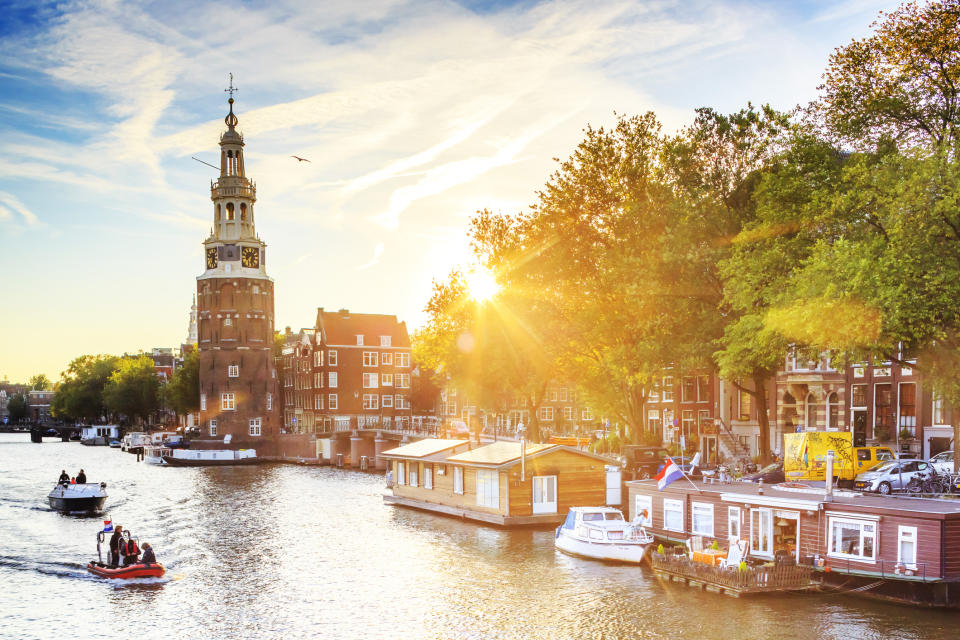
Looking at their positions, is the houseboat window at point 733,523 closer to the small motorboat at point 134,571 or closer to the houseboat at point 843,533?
the houseboat at point 843,533

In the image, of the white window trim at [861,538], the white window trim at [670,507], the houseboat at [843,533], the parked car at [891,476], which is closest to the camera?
the houseboat at [843,533]

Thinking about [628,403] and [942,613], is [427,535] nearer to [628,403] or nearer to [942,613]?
[628,403]

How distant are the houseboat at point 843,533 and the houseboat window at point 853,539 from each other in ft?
0.12

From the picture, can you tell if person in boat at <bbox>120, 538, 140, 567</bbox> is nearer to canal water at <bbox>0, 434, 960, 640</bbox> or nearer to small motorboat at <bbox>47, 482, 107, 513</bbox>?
canal water at <bbox>0, 434, 960, 640</bbox>

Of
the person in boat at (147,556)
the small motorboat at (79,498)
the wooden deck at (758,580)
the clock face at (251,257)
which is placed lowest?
the small motorboat at (79,498)

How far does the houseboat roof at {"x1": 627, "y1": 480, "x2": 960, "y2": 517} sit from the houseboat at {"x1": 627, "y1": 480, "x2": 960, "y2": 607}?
0.04 m

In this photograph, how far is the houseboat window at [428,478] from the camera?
61.4 meters

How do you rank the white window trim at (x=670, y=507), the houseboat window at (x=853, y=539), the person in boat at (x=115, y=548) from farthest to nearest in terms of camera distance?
the white window trim at (x=670, y=507), the person in boat at (x=115, y=548), the houseboat window at (x=853, y=539)

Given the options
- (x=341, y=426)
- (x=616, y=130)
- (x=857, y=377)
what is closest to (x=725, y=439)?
(x=857, y=377)

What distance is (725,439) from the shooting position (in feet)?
233

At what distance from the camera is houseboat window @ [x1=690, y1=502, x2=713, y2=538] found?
130 feet

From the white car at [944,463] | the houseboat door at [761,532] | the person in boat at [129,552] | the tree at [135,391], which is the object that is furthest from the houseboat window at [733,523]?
the tree at [135,391]

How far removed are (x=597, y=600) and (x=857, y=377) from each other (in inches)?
1393

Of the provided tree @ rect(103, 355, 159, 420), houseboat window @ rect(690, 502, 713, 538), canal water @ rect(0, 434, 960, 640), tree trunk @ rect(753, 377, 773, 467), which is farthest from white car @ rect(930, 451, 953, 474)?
tree @ rect(103, 355, 159, 420)
